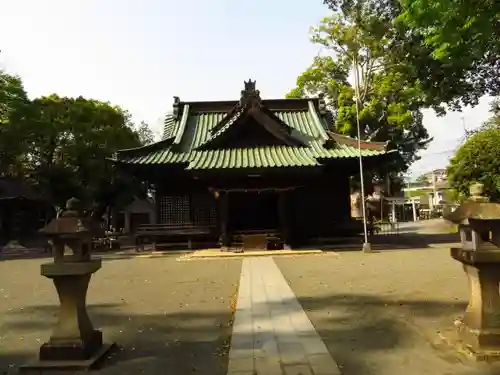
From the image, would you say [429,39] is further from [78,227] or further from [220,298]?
[78,227]

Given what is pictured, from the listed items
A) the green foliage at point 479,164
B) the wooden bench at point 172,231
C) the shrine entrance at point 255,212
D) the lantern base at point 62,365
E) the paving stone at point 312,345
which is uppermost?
the green foliage at point 479,164

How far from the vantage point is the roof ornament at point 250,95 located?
22391mm

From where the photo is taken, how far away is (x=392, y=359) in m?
5.38

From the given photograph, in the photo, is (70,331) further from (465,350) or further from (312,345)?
(465,350)

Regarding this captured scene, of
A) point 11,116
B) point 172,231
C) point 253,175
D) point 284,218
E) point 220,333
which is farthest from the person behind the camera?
point 11,116

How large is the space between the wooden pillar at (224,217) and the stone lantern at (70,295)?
47.4 ft

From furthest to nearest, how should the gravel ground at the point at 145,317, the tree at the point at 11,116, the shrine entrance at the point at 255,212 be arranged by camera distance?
the tree at the point at 11,116, the shrine entrance at the point at 255,212, the gravel ground at the point at 145,317

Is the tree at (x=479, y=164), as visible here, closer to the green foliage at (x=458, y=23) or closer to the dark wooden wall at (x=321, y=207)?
the dark wooden wall at (x=321, y=207)

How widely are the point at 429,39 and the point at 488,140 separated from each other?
1335 cm

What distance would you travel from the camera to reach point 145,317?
8008 millimetres

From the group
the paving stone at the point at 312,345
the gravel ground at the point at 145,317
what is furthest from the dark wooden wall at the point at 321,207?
the paving stone at the point at 312,345

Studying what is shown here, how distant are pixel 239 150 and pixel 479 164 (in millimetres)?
11631

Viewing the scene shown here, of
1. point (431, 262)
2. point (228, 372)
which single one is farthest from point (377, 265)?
point (228, 372)

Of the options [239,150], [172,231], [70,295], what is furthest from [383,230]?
[70,295]
